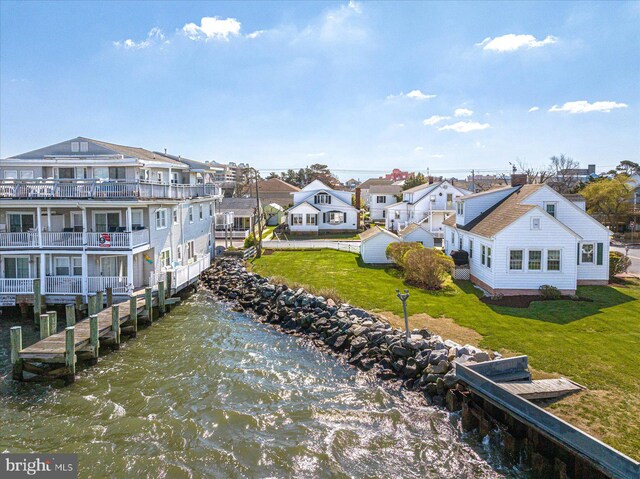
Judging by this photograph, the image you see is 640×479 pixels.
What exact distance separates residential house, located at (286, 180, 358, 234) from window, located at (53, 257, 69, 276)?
2875 centimetres

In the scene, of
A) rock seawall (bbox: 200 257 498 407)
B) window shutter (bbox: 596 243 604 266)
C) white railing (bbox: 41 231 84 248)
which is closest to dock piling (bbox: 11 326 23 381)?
white railing (bbox: 41 231 84 248)

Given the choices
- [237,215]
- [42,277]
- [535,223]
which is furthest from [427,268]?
[237,215]

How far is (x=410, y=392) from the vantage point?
13.5 meters

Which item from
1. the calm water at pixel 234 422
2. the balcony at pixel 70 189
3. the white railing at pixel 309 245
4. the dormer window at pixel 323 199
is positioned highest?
the dormer window at pixel 323 199

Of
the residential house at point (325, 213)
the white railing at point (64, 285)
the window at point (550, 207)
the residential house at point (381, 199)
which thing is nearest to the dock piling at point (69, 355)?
the white railing at point (64, 285)

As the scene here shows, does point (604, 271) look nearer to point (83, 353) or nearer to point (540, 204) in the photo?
point (540, 204)

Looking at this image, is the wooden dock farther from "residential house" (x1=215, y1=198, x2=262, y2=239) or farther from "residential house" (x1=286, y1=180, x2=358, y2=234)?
"residential house" (x1=286, y1=180, x2=358, y2=234)

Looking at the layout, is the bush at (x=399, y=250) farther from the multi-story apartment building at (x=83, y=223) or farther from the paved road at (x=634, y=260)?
the paved road at (x=634, y=260)

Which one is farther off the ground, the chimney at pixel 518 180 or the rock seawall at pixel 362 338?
the chimney at pixel 518 180

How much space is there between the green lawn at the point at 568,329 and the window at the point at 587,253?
1748 millimetres

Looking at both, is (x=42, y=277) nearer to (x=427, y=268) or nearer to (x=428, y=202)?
(x=427, y=268)

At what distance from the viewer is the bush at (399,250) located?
28.6 meters

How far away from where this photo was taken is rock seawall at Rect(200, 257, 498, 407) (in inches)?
529

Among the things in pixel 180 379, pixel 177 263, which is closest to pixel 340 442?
pixel 180 379
